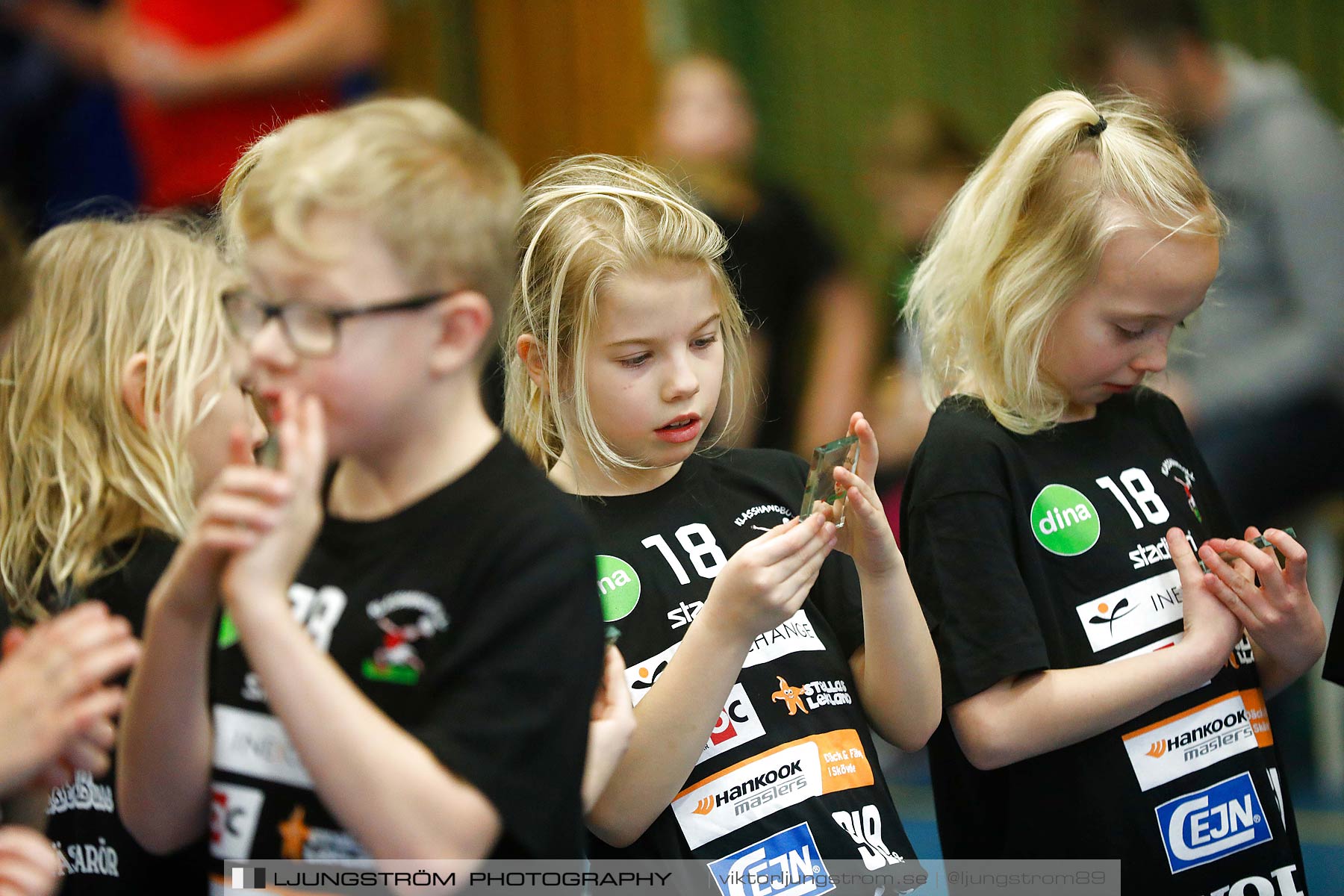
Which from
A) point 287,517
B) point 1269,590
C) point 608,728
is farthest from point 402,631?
point 1269,590

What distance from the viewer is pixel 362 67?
Answer: 4.11 m

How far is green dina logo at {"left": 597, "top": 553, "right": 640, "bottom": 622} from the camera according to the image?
5.79 ft

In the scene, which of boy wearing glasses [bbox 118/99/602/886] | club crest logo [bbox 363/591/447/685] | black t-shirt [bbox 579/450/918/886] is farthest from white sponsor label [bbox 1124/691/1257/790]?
club crest logo [bbox 363/591/447/685]

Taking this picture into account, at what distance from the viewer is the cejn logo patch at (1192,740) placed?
1.91 meters

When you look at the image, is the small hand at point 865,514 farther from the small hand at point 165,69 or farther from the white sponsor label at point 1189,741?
the small hand at point 165,69

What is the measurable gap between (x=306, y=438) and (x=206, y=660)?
324 mm

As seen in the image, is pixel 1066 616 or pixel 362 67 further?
pixel 362 67

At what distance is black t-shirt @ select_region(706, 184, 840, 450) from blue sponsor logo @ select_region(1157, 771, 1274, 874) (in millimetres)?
2510

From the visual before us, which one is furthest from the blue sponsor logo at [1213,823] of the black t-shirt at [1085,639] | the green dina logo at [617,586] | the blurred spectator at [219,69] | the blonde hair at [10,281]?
the blurred spectator at [219,69]

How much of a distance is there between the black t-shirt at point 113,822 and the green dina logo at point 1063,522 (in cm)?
123

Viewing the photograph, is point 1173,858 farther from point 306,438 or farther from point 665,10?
point 665,10

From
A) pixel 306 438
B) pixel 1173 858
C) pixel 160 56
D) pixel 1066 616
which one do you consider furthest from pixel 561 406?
pixel 160 56

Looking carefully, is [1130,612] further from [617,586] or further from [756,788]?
[617,586]

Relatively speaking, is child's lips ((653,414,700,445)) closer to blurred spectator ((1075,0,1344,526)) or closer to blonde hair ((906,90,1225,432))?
blonde hair ((906,90,1225,432))
